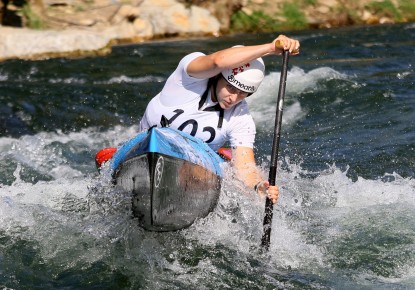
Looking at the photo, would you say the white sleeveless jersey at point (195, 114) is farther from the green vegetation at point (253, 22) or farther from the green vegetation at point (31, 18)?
the green vegetation at point (253, 22)

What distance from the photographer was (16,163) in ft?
30.3

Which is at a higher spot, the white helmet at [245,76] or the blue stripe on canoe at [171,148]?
the white helmet at [245,76]

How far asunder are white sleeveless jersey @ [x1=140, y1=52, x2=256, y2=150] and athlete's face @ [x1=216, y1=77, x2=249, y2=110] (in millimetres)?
129

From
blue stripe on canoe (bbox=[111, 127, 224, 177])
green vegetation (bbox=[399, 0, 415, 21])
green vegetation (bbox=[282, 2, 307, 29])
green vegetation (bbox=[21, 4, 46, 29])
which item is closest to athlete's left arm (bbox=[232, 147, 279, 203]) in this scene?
blue stripe on canoe (bbox=[111, 127, 224, 177])

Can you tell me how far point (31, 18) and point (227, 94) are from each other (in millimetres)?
9974

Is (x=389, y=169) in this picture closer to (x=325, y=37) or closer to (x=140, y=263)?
(x=140, y=263)

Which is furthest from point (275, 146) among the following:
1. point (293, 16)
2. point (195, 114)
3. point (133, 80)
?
point (293, 16)

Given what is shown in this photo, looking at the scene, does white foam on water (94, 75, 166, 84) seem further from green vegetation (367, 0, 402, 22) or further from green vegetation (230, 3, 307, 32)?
green vegetation (367, 0, 402, 22)

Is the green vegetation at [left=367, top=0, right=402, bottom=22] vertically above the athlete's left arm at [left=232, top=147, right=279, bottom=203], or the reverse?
the green vegetation at [left=367, top=0, right=402, bottom=22]

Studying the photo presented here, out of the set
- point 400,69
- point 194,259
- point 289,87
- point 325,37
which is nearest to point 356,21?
point 325,37

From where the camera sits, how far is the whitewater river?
20.2 feet

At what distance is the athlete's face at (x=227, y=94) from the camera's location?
6219 millimetres

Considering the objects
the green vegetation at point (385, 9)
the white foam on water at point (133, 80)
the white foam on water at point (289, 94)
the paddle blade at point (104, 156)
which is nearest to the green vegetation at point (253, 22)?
the green vegetation at point (385, 9)

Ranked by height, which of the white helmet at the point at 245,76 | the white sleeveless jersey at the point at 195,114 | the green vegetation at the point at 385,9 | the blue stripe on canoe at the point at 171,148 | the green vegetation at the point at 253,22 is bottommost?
the blue stripe on canoe at the point at 171,148
